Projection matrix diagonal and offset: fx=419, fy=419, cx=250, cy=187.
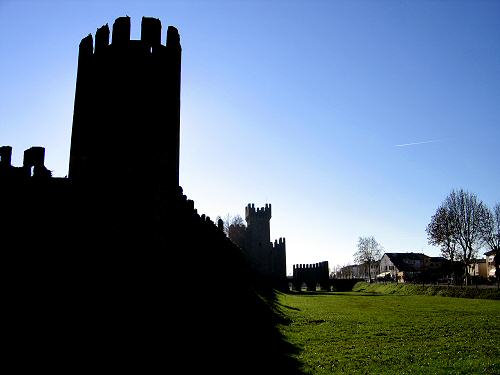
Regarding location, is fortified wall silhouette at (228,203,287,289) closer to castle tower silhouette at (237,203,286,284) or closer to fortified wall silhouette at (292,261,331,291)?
castle tower silhouette at (237,203,286,284)

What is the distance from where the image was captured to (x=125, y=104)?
33.5ft

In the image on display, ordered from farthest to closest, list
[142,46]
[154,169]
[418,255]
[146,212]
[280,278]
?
[418,255] → [280,278] → [142,46] → [154,169] → [146,212]

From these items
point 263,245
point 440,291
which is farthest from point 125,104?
point 263,245

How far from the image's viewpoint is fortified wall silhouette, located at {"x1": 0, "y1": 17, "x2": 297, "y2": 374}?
670cm

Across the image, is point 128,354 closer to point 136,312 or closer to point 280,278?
point 136,312

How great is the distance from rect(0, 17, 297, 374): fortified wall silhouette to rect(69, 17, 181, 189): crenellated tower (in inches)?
1.0

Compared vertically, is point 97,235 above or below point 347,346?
above

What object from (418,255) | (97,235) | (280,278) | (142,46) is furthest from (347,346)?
(418,255)

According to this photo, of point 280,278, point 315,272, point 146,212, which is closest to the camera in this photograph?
point 146,212

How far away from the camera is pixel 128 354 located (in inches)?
317

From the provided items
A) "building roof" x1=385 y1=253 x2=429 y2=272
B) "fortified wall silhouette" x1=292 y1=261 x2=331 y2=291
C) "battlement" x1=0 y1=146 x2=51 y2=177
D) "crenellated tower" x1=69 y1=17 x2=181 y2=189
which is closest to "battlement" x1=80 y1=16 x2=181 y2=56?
"crenellated tower" x1=69 y1=17 x2=181 y2=189

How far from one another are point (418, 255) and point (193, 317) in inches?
5207

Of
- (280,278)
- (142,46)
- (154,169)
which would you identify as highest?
(142,46)

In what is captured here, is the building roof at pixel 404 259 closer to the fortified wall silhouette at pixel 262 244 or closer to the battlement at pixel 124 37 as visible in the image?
the fortified wall silhouette at pixel 262 244
